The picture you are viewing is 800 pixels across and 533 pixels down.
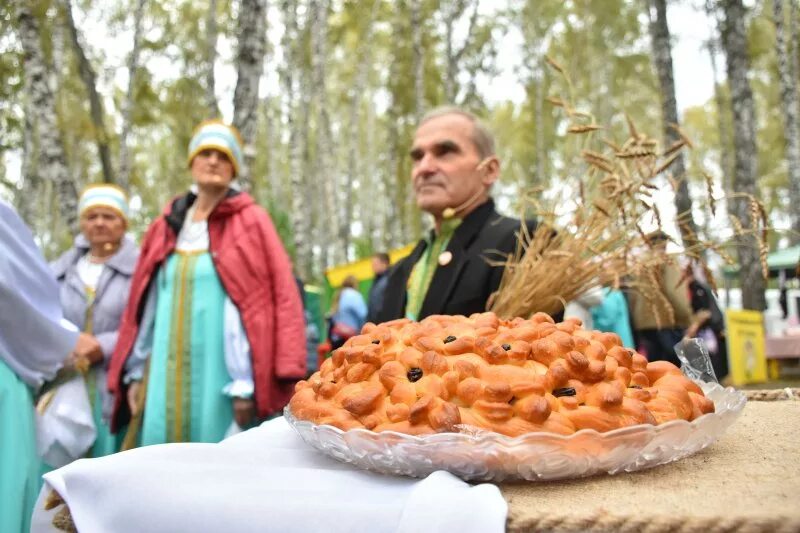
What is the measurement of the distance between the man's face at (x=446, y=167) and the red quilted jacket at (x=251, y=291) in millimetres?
890

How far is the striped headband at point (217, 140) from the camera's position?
2678mm

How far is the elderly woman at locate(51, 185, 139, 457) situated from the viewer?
2.78 meters

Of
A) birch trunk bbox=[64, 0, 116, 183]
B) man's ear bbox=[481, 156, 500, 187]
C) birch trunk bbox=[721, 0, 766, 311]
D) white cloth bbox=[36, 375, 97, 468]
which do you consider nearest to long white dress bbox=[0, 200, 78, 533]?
white cloth bbox=[36, 375, 97, 468]

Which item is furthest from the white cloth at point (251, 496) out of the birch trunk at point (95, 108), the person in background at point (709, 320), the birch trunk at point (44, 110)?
the birch trunk at point (95, 108)

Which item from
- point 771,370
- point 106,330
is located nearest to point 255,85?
point 106,330

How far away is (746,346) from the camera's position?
8680 mm

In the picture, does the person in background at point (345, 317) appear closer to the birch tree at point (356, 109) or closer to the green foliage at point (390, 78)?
the green foliage at point (390, 78)

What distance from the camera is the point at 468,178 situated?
200 centimetres

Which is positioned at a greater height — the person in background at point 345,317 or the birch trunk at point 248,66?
the birch trunk at point 248,66

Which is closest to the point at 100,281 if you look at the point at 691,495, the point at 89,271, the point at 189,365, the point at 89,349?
the point at 89,271

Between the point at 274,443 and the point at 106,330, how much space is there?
226 cm

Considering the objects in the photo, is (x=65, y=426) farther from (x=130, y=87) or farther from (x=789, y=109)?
(x=789, y=109)

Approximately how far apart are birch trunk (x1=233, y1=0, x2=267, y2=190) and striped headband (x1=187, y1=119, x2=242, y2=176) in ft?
6.41

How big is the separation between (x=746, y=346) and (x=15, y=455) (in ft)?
30.1
